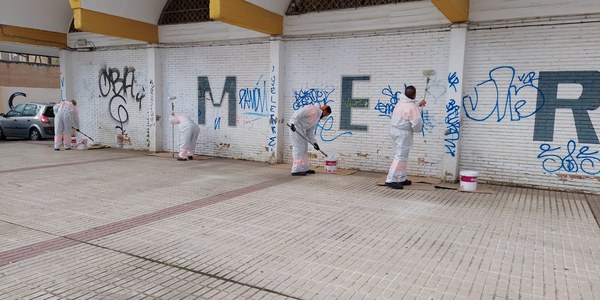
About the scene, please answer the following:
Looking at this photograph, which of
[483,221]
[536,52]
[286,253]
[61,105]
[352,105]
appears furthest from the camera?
[61,105]

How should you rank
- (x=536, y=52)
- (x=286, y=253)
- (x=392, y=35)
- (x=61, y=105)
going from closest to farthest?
(x=286, y=253) < (x=536, y=52) < (x=392, y=35) < (x=61, y=105)

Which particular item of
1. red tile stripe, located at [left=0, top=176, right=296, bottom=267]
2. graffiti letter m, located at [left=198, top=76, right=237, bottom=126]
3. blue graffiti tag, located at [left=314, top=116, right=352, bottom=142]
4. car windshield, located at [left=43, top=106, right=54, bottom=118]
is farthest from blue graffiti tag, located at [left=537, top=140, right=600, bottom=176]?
car windshield, located at [left=43, top=106, right=54, bottom=118]

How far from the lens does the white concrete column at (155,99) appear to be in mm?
12430

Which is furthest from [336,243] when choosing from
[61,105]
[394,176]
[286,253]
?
[61,105]

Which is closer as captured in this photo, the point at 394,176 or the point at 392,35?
the point at 394,176

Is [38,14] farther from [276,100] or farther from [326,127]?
[326,127]

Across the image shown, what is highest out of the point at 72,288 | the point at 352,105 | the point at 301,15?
the point at 301,15

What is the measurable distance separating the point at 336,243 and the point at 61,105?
11.5 meters

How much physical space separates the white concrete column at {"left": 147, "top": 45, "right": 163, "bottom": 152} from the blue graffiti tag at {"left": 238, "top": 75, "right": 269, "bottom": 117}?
2.87 m

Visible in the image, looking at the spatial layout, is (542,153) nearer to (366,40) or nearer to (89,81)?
(366,40)

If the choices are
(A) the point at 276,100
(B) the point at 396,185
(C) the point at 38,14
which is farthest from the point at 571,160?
(C) the point at 38,14

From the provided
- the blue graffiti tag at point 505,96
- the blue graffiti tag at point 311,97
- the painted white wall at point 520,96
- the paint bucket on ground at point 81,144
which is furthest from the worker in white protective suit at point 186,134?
the blue graffiti tag at point 505,96

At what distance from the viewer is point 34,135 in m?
16.0

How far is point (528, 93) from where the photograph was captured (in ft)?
26.4
